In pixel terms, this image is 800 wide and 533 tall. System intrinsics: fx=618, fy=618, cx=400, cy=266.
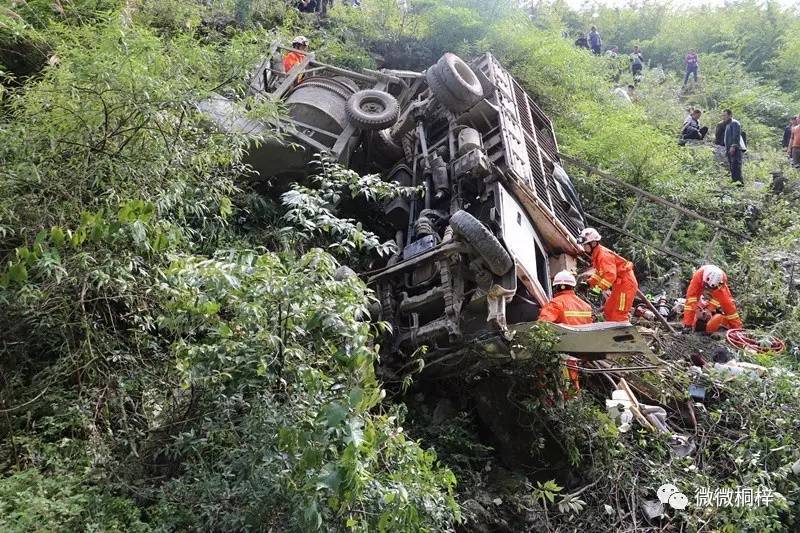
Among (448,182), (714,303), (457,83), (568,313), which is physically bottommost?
(714,303)

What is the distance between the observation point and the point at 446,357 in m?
4.83

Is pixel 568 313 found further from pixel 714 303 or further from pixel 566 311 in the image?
pixel 714 303

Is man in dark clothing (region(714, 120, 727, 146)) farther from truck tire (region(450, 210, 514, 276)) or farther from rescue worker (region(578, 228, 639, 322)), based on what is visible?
truck tire (region(450, 210, 514, 276))

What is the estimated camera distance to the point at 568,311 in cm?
486

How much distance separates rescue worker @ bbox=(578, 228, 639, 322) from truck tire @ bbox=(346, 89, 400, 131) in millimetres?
2339

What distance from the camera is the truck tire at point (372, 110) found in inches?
253

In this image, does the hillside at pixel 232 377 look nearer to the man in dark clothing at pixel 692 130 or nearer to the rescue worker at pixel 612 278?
the rescue worker at pixel 612 278

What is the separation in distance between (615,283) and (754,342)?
1925mm

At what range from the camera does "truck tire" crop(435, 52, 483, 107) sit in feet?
20.3

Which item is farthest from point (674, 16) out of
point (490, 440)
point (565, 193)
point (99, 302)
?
point (99, 302)

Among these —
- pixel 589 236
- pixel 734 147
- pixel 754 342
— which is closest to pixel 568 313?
pixel 589 236

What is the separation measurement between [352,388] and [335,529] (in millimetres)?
651

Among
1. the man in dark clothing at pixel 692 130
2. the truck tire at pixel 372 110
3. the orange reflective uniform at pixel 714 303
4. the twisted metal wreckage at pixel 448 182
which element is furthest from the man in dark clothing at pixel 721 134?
the truck tire at pixel 372 110

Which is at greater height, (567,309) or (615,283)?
(567,309)
